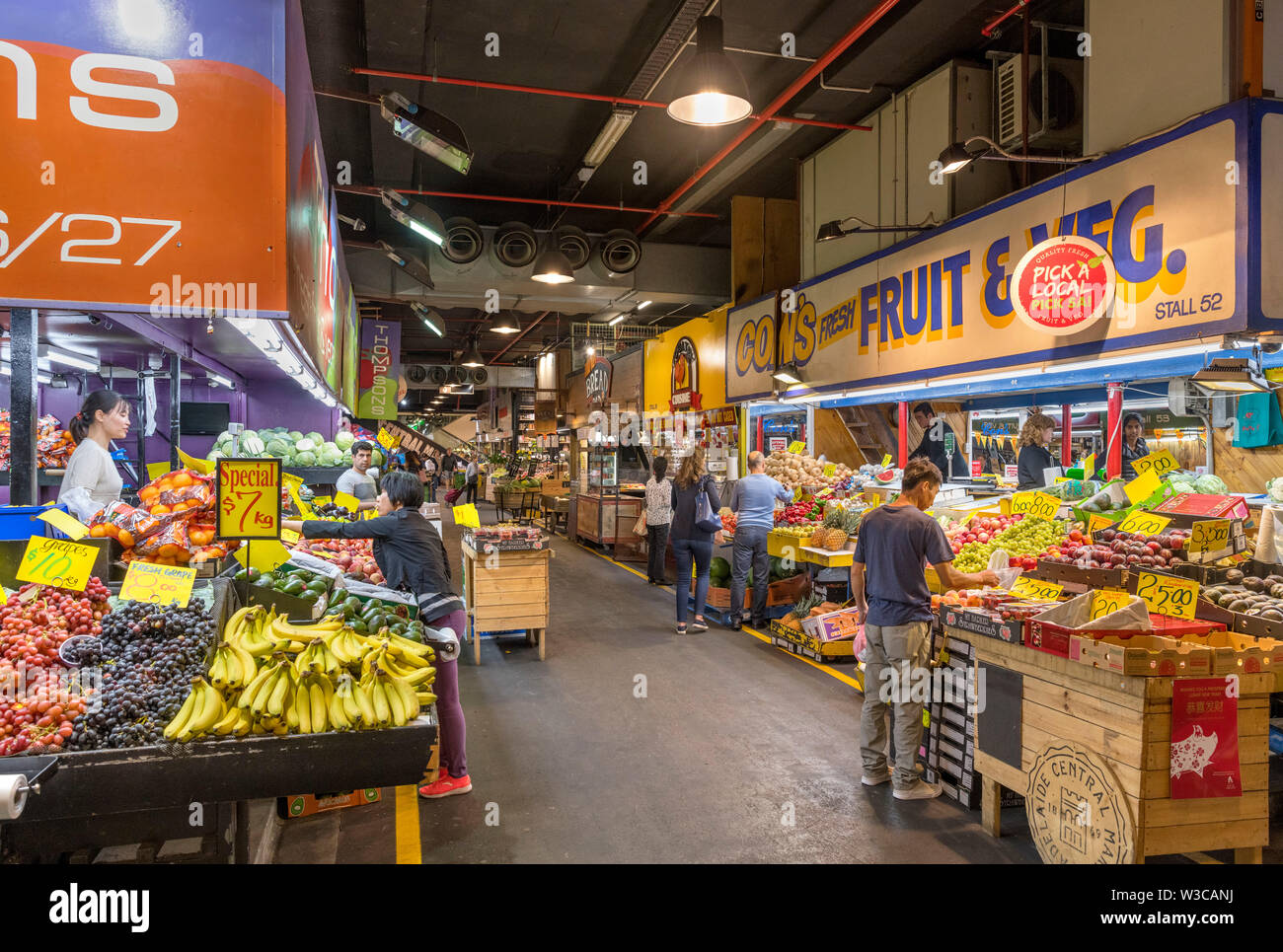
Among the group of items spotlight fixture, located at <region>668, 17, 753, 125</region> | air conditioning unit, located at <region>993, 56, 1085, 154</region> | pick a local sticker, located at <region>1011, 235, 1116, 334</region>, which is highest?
air conditioning unit, located at <region>993, 56, 1085, 154</region>

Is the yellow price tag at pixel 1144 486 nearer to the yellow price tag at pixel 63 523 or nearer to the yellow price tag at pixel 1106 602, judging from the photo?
the yellow price tag at pixel 1106 602

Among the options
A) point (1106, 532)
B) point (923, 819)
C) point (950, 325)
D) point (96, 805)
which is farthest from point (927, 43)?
point (96, 805)

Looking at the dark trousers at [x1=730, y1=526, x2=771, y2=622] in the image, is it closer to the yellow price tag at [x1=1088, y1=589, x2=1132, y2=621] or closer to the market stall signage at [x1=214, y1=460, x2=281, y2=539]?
the yellow price tag at [x1=1088, y1=589, x2=1132, y2=621]

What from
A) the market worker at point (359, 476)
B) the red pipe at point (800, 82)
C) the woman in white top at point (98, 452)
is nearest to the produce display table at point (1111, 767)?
the woman in white top at point (98, 452)

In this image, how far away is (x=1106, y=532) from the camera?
4.59m

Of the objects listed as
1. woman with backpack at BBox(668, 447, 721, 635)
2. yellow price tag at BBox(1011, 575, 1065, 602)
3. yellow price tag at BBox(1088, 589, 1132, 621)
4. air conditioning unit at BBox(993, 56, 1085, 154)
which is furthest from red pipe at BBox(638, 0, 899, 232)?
yellow price tag at BBox(1088, 589, 1132, 621)

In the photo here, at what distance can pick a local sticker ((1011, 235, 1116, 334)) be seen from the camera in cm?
579

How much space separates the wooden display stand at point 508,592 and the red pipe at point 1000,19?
6.22 metres

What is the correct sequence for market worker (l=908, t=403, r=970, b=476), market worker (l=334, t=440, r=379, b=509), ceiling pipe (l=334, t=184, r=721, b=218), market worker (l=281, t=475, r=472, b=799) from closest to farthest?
market worker (l=281, t=475, r=472, b=799) → market worker (l=334, t=440, r=379, b=509) → ceiling pipe (l=334, t=184, r=721, b=218) → market worker (l=908, t=403, r=970, b=476)

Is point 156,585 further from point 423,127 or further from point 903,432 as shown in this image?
point 903,432

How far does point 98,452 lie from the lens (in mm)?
4160

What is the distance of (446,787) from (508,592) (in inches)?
113
